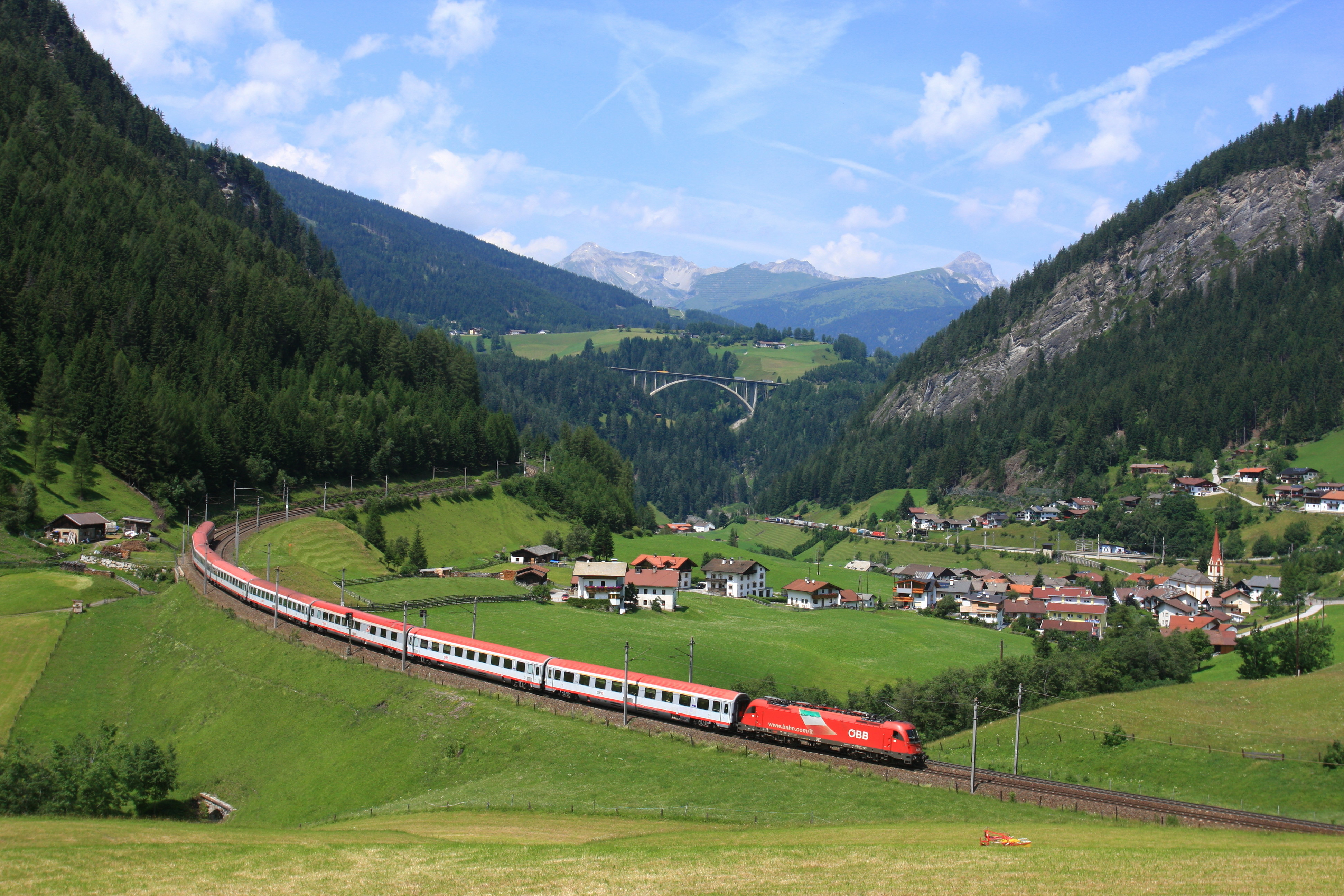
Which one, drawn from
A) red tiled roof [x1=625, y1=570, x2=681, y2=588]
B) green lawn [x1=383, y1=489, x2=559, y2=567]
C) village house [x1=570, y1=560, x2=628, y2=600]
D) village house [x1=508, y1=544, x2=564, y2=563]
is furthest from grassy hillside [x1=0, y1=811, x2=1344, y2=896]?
village house [x1=508, y1=544, x2=564, y2=563]

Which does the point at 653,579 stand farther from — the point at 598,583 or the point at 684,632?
the point at 684,632

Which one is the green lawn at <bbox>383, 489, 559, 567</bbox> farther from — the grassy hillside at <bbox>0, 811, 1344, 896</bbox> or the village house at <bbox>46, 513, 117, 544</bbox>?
the grassy hillside at <bbox>0, 811, 1344, 896</bbox>

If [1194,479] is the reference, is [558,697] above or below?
below

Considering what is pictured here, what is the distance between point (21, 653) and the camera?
55.8m

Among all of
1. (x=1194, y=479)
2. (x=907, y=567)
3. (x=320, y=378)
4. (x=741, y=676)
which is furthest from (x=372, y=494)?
(x=1194, y=479)

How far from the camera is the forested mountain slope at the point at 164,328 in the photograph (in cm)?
9362

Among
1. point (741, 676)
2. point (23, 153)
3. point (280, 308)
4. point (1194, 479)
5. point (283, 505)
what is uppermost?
point (23, 153)

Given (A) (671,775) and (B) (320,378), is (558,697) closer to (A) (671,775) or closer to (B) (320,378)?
(A) (671,775)

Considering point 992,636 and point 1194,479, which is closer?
point 992,636

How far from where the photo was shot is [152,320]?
371 feet

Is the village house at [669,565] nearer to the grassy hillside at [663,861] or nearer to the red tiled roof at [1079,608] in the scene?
the red tiled roof at [1079,608]

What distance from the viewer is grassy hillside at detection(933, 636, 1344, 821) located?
127 ft

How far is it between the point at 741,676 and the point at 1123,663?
28.1 meters

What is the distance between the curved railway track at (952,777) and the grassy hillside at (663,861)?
145 inches
